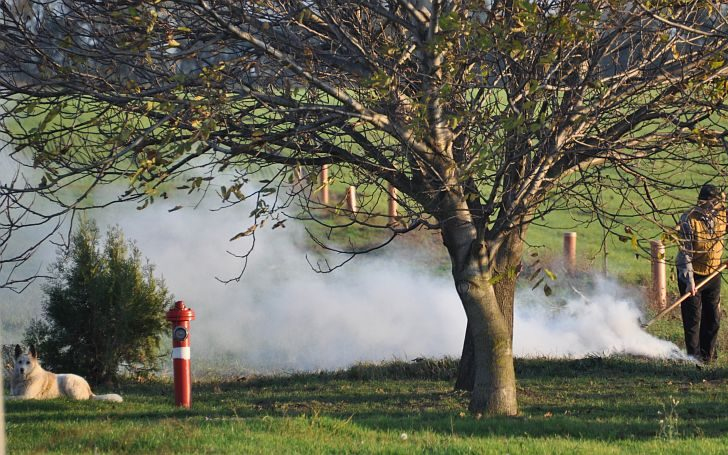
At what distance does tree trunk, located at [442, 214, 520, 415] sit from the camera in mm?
8945

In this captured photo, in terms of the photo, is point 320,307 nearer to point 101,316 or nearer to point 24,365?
point 101,316

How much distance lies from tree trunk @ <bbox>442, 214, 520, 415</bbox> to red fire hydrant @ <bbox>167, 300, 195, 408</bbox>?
9.40 feet

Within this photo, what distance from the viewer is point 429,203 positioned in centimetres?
891

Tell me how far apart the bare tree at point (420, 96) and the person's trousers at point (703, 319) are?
14.4 feet

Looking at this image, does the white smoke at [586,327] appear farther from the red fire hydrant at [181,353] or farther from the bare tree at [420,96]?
the red fire hydrant at [181,353]

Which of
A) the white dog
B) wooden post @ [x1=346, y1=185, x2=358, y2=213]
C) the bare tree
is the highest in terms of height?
the bare tree

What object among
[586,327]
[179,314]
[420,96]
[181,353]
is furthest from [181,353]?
[586,327]

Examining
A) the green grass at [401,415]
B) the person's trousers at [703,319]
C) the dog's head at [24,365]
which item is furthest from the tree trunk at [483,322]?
the dog's head at [24,365]

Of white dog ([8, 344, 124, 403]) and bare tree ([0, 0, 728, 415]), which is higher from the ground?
bare tree ([0, 0, 728, 415])

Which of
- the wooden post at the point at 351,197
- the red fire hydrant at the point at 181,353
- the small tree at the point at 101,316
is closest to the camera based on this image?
the wooden post at the point at 351,197

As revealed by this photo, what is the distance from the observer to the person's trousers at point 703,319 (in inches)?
505

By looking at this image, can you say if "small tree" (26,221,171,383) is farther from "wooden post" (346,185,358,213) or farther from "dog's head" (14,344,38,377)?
"wooden post" (346,185,358,213)

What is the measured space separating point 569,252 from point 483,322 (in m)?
15.3

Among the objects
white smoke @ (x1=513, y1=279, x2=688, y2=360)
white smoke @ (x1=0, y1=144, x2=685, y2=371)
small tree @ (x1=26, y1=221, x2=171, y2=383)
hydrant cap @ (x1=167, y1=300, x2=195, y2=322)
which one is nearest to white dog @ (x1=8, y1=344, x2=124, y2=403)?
hydrant cap @ (x1=167, y1=300, x2=195, y2=322)
